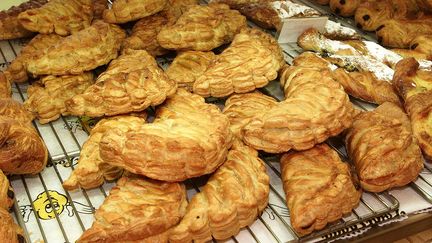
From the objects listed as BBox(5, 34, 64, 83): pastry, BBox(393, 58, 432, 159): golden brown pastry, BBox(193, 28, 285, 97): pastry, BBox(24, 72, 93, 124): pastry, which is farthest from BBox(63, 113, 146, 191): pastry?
BBox(393, 58, 432, 159): golden brown pastry

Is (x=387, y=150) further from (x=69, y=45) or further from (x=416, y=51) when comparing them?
(x=69, y=45)

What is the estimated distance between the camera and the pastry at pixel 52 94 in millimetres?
2283

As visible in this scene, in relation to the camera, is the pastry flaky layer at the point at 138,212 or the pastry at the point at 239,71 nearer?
the pastry flaky layer at the point at 138,212

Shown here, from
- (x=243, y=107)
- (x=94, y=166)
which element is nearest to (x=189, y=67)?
(x=243, y=107)

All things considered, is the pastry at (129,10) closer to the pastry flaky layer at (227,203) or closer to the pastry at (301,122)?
the pastry at (301,122)

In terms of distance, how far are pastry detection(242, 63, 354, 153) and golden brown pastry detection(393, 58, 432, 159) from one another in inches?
15.9

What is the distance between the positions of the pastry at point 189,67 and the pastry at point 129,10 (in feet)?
1.22

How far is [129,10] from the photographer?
9.05ft

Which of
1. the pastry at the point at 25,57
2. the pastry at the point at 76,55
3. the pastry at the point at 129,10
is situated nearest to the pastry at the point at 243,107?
the pastry at the point at 76,55

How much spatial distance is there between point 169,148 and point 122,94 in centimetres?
48

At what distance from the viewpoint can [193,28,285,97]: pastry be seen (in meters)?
2.34

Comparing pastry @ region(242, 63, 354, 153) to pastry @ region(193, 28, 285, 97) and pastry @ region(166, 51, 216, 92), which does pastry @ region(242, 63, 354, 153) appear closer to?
pastry @ region(193, 28, 285, 97)

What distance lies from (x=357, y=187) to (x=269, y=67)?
76cm

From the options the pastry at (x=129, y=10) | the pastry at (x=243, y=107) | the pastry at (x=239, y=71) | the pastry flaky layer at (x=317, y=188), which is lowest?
the pastry flaky layer at (x=317, y=188)
